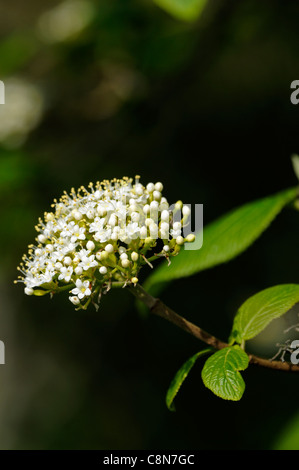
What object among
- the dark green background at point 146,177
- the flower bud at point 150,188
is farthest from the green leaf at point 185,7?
the dark green background at point 146,177

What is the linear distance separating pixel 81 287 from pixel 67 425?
8.27 feet

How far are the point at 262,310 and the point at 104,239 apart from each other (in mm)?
327

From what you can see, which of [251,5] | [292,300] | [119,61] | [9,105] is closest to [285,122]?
[251,5]

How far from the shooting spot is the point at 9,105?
2615 millimetres

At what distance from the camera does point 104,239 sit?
0.91 m

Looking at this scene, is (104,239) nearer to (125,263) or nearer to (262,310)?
(125,263)

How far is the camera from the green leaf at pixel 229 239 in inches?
40.0

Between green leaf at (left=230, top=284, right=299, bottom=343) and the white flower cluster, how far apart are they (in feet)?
0.59

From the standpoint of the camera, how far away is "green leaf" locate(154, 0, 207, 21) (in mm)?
915

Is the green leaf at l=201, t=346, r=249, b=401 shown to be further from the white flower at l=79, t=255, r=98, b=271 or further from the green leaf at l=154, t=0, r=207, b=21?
the green leaf at l=154, t=0, r=207, b=21
